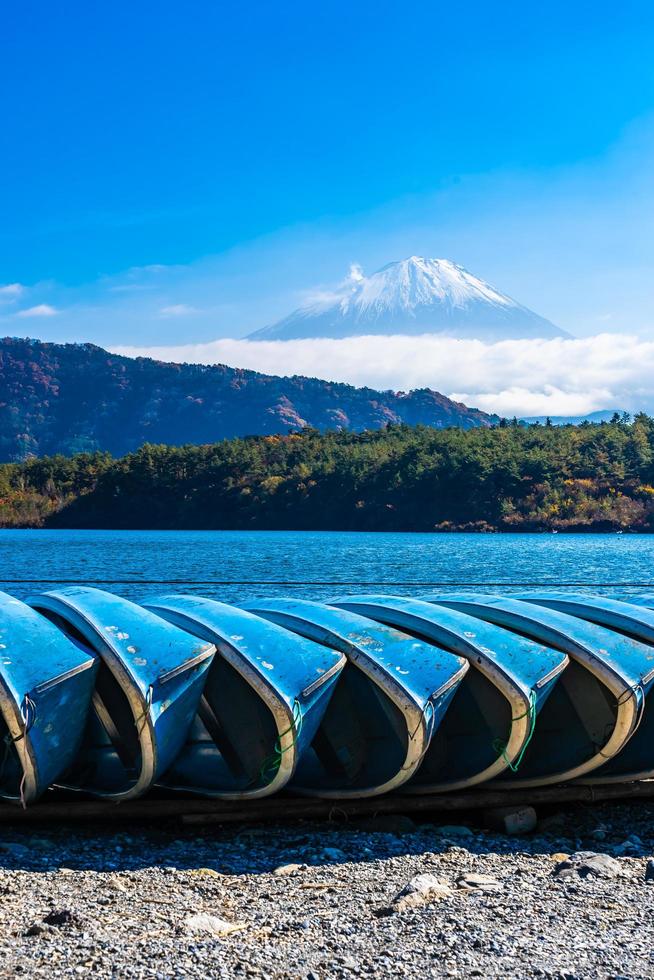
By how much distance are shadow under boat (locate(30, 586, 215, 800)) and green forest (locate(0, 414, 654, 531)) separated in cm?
8688

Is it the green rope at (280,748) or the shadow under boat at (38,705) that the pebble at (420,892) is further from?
the shadow under boat at (38,705)

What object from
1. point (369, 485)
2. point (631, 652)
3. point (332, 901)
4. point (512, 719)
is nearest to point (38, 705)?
point (332, 901)

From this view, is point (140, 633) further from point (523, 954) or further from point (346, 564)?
point (346, 564)

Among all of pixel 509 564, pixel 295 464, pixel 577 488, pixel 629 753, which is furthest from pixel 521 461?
pixel 629 753

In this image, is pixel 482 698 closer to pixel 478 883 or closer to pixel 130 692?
pixel 478 883

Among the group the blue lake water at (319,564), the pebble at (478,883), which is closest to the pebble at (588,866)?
the pebble at (478,883)

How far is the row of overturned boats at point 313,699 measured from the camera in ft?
23.4

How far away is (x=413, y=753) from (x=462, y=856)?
0.85 metres

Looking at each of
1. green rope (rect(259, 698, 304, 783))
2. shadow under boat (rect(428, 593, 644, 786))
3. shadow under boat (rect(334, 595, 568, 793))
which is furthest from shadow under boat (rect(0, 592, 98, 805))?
shadow under boat (rect(428, 593, 644, 786))

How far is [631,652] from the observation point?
7.96 meters

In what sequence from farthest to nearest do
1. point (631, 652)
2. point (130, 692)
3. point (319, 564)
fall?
point (319, 564) < point (631, 652) < point (130, 692)

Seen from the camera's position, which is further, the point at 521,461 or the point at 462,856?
the point at 521,461

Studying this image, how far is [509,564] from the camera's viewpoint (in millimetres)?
52406

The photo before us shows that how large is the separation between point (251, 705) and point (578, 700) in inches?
106
